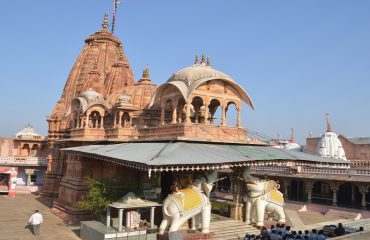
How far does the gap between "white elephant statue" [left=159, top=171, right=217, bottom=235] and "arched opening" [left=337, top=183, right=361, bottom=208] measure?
1538 cm

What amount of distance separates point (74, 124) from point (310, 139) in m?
29.2

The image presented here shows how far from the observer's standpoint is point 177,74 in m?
18.0

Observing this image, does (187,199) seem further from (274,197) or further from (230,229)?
(274,197)

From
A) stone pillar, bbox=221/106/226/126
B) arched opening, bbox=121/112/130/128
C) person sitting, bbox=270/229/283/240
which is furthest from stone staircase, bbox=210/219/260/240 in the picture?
arched opening, bbox=121/112/130/128

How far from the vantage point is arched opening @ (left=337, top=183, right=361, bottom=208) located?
25.3m

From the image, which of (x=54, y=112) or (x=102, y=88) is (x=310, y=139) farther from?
(x=54, y=112)

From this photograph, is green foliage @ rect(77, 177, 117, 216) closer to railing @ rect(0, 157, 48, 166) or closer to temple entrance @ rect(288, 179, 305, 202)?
temple entrance @ rect(288, 179, 305, 202)

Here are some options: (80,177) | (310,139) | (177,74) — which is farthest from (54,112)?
(310,139)

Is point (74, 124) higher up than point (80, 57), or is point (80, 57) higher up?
point (80, 57)

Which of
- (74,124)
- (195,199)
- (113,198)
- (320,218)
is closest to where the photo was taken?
(195,199)

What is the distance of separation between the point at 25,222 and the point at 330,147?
2961cm

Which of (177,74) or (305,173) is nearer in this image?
(177,74)

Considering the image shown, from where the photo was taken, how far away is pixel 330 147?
36312 mm

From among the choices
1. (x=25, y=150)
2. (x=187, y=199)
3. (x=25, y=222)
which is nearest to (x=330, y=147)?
(x=187, y=199)
